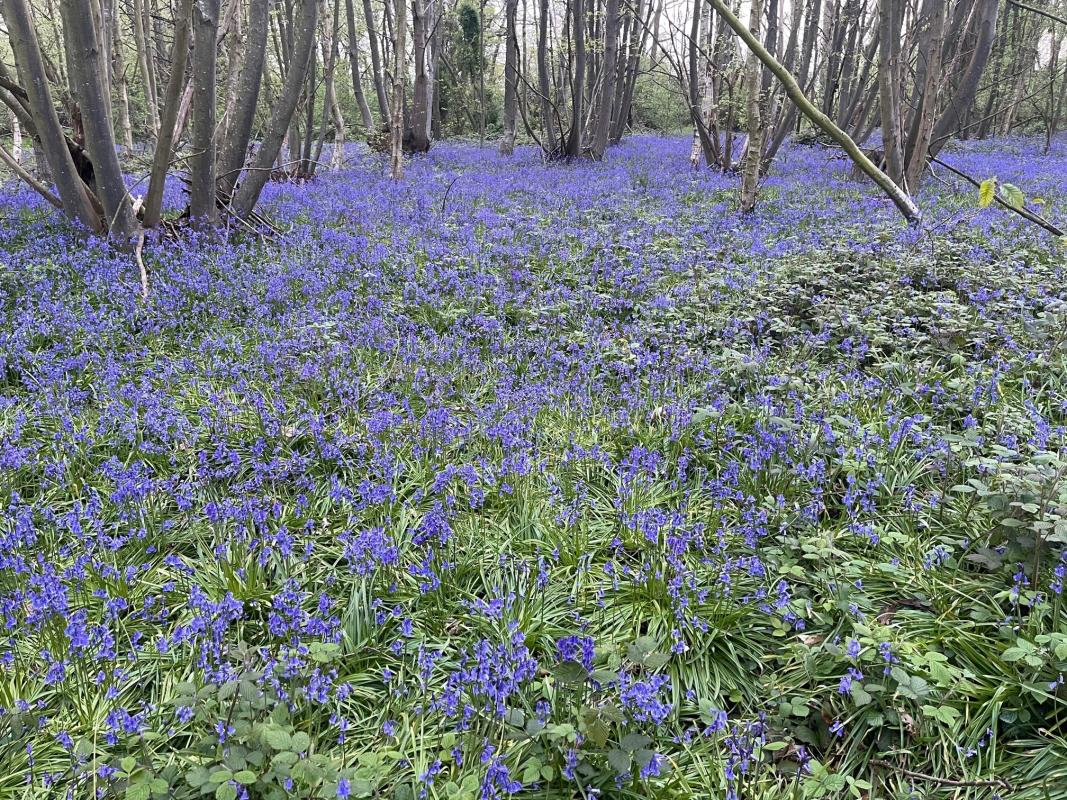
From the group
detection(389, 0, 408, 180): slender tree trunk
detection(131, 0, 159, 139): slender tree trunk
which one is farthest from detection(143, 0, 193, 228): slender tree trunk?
detection(389, 0, 408, 180): slender tree trunk

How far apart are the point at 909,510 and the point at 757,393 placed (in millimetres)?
1445

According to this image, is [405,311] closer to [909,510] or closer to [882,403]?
[882,403]

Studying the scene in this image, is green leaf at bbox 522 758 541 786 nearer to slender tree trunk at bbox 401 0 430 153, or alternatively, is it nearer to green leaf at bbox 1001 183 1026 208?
green leaf at bbox 1001 183 1026 208

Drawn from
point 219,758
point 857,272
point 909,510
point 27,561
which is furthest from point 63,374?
point 857,272

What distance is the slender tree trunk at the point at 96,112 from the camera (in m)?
6.80

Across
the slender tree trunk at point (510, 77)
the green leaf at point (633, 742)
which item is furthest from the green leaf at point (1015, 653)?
the slender tree trunk at point (510, 77)

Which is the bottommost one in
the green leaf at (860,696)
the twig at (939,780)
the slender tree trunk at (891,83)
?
the twig at (939,780)

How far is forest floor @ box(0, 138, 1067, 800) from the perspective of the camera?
2.34 meters

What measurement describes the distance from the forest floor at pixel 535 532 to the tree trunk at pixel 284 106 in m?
2.39

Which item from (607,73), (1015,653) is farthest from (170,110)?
(607,73)

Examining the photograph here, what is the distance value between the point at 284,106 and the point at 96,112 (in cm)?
251

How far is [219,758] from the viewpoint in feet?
7.16

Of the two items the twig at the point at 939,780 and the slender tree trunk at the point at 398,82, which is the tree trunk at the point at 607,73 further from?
the twig at the point at 939,780

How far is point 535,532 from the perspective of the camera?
3582 mm
